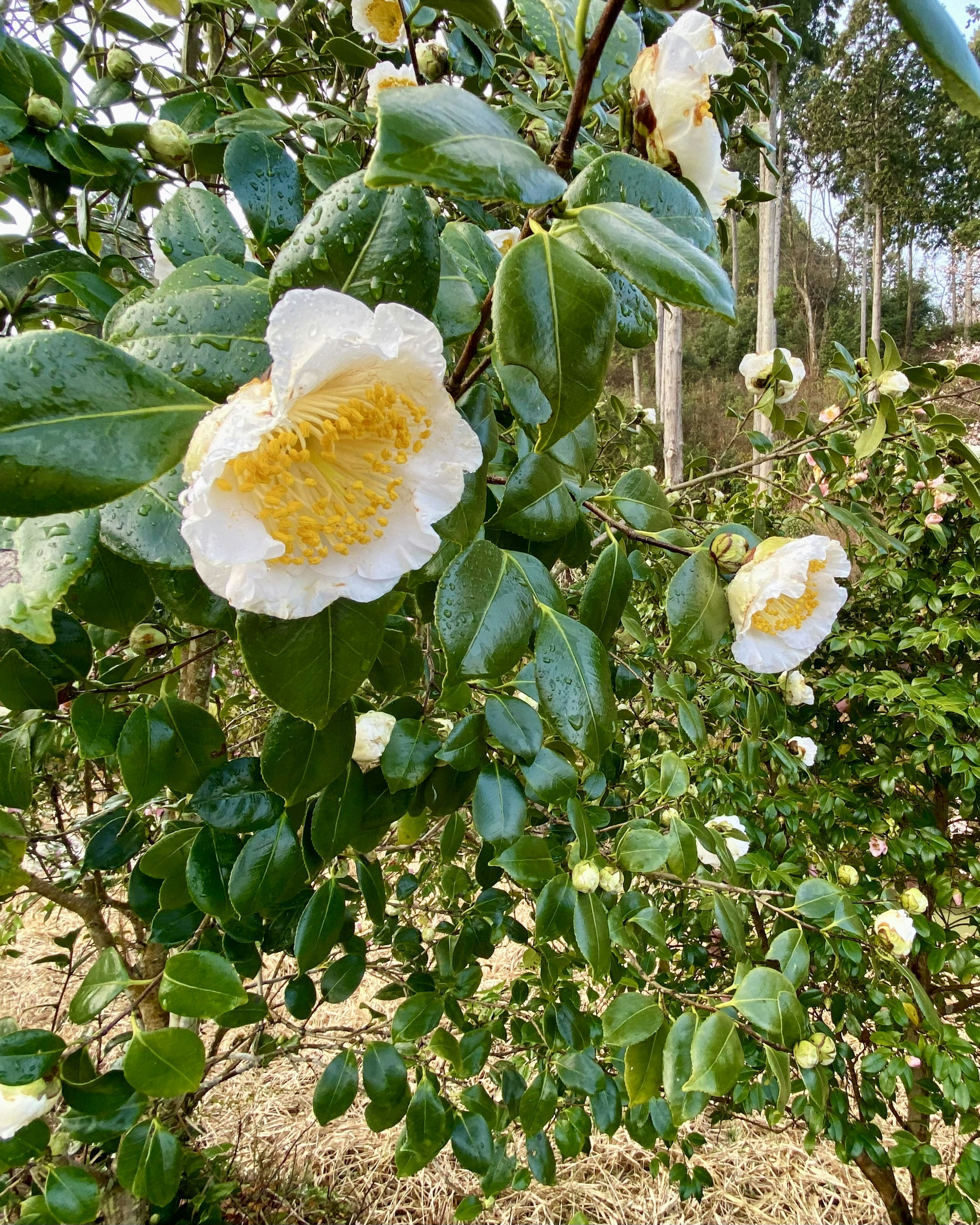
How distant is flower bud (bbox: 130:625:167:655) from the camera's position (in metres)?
0.71

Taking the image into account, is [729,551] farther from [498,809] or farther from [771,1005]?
[771,1005]

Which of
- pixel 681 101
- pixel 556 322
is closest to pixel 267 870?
pixel 556 322

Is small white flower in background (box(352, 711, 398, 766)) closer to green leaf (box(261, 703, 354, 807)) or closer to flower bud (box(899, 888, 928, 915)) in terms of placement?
green leaf (box(261, 703, 354, 807))

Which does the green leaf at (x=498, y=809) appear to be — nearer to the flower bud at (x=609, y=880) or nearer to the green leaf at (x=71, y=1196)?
the flower bud at (x=609, y=880)

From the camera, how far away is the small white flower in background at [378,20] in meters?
0.92

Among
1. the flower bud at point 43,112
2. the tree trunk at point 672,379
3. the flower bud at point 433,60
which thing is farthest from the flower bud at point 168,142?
the tree trunk at point 672,379

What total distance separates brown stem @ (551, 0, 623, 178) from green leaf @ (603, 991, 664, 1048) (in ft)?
2.67

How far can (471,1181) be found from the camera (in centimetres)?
198

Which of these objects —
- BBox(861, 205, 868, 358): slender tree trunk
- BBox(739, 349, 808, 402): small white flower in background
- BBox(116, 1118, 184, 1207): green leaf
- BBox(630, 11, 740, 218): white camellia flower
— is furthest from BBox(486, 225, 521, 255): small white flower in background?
BBox(861, 205, 868, 358): slender tree trunk

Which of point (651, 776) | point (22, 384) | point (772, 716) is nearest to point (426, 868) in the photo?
point (651, 776)

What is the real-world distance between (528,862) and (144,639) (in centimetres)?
50

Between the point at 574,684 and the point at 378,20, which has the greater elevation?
the point at 378,20

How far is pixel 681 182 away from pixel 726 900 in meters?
0.81

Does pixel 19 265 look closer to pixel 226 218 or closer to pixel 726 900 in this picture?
pixel 226 218
